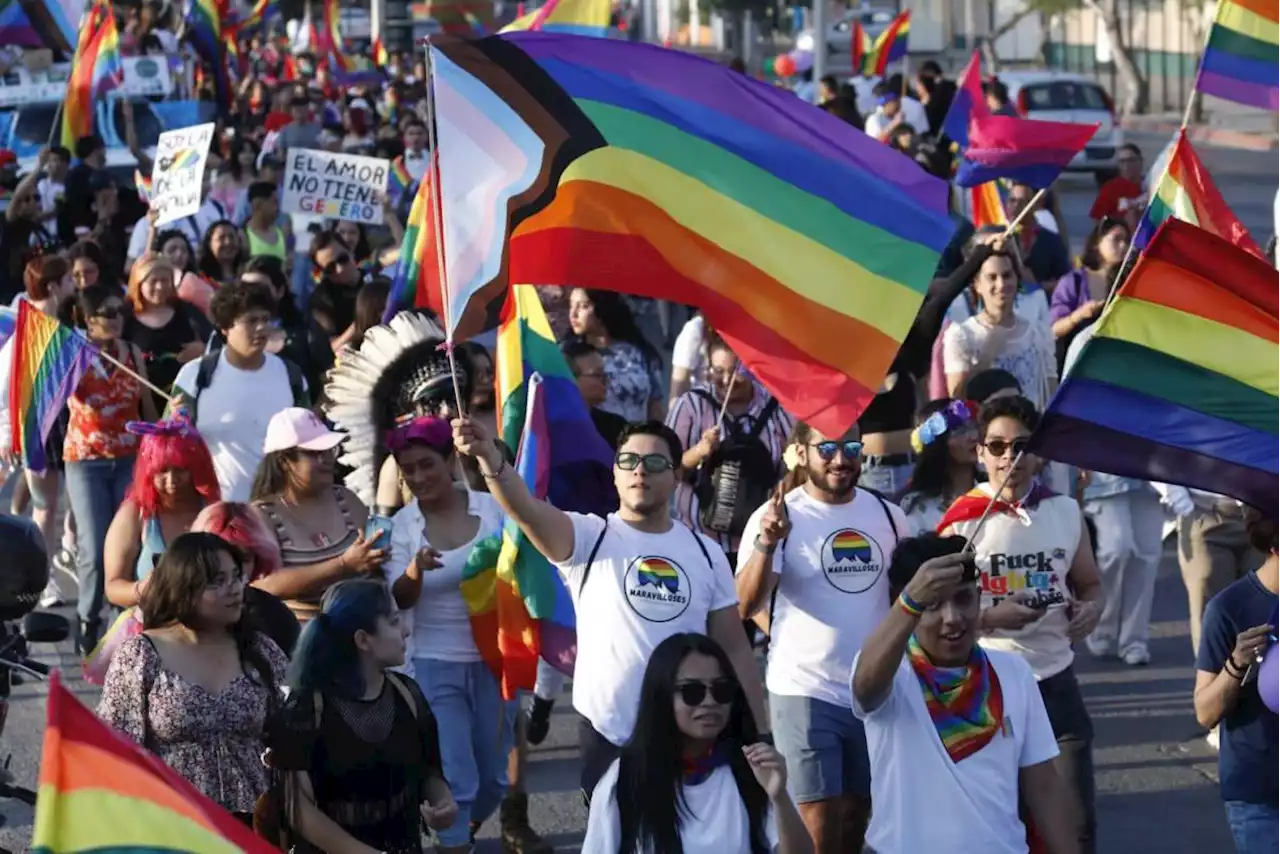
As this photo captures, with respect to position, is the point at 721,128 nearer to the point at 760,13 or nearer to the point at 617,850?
the point at 617,850

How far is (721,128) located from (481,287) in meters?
0.90

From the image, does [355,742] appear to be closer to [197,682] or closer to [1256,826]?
[197,682]

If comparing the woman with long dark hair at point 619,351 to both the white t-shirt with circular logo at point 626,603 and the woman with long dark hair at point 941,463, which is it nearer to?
the woman with long dark hair at point 941,463

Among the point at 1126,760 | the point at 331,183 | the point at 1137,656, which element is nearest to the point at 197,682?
the point at 1126,760

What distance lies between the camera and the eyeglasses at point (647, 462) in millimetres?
6742

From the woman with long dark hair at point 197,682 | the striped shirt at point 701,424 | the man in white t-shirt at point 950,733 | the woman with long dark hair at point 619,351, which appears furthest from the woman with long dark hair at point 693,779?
the woman with long dark hair at point 619,351

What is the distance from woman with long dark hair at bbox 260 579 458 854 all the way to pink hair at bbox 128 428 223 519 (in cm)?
217

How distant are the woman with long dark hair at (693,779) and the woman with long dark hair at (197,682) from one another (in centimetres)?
121

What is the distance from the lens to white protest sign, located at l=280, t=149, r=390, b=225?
1570 centimetres

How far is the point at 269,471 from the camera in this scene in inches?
303

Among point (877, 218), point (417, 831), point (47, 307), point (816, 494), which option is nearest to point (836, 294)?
point (877, 218)

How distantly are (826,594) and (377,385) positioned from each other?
2155 mm

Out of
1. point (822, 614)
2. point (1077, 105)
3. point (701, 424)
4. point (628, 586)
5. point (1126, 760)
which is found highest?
point (628, 586)

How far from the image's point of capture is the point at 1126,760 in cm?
916
